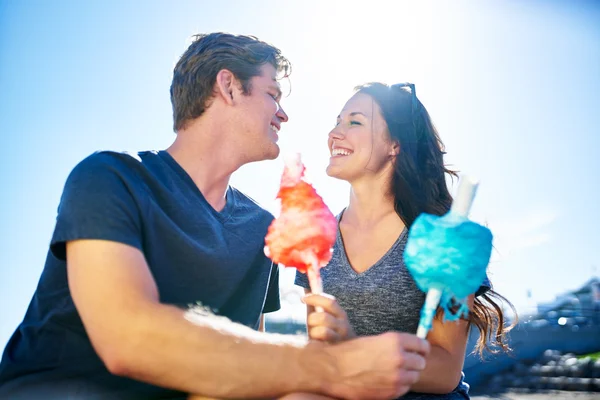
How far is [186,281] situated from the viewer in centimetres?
244

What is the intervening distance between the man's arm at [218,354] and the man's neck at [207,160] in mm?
1021

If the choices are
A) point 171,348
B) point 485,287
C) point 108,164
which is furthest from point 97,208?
point 485,287

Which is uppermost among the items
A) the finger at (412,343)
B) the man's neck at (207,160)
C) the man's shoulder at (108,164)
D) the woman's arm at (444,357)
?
the man's neck at (207,160)

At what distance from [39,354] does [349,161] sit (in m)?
2.16

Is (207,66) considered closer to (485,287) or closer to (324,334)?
(324,334)

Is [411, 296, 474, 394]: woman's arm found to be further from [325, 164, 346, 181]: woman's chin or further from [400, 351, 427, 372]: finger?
[325, 164, 346, 181]: woman's chin

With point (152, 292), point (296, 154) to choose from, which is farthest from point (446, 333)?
point (152, 292)

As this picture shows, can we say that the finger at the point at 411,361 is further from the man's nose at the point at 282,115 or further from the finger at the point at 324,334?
the man's nose at the point at 282,115

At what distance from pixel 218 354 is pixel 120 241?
0.53m

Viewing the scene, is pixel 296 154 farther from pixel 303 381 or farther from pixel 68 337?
pixel 68 337

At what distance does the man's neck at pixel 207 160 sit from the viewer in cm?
280

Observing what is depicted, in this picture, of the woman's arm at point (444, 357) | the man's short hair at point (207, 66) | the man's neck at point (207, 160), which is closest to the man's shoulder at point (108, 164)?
the man's neck at point (207, 160)

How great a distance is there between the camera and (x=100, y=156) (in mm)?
2229

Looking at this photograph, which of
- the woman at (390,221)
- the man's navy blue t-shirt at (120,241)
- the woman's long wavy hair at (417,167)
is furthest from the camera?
the woman's long wavy hair at (417,167)
